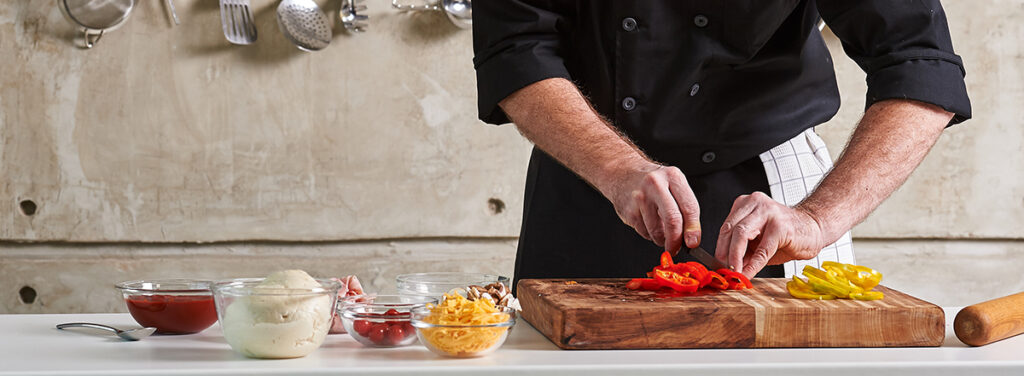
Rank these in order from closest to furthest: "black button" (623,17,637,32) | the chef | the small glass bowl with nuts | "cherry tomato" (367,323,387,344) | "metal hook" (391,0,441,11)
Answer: "cherry tomato" (367,323,387,344) < the small glass bowl with nuts < the chef < "black button" (623,17,637,32) < "metal hook" (391,0,441,11)

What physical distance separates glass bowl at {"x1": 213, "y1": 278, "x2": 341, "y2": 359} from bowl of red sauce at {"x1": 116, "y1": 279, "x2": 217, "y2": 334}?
5.6 inches

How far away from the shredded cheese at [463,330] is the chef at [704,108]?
35 cm

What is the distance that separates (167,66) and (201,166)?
28cm

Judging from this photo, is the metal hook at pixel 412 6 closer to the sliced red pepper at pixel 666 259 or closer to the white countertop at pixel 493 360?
the sliced red pepper at pixel 666 259

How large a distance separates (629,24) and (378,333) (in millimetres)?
717

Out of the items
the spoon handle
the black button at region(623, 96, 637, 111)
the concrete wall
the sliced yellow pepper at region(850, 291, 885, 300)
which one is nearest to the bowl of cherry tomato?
the spoon handle

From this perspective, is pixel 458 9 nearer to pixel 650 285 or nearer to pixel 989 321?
pixel 650 285

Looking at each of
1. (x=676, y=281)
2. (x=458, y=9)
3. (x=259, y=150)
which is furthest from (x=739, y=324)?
A: (x=259, y=150)

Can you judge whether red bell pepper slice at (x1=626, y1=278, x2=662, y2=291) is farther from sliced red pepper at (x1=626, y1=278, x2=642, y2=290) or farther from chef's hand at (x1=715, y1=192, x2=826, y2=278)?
chef's hand at (x1=715, y1=192, x2=826, y2=278)

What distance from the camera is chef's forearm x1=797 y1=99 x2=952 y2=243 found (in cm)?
Result: 122

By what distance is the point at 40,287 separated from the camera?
98.4 inches

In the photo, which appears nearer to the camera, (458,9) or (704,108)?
(704,108)

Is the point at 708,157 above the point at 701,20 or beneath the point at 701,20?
beneath

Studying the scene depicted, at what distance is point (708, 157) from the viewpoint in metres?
1.45
